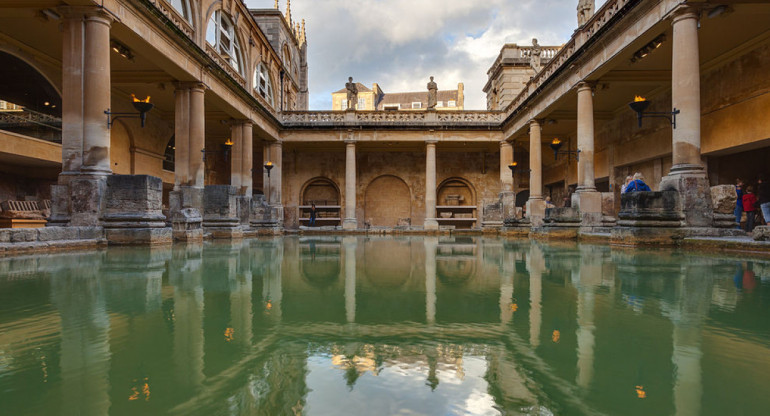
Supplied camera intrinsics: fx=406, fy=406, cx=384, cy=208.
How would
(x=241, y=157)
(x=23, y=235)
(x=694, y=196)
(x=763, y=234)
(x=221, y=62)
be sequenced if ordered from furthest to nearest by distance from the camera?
(x=241, y=157) → (x=221, y=62) → (x=694, y=196) → (x=23, y=235) → (x=763, y=234)

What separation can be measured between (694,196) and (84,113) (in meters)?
12.4

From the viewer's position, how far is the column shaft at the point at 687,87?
8422 millimetres

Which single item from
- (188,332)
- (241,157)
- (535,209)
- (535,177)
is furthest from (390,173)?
(188,332)

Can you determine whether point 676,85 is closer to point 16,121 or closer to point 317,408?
point 317,408

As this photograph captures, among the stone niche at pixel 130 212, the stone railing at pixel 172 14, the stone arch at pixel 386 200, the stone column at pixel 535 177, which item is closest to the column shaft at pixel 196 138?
the stone railing at pixel 172 14

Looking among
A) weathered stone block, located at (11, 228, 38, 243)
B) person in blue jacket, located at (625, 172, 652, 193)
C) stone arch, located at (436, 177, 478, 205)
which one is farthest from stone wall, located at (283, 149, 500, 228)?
weathered stone block, located at (11, 228, 38, 243)

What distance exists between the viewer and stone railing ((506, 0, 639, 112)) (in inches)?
434

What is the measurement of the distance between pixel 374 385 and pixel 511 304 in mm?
1661

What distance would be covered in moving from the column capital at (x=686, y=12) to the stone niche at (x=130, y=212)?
11703 mm

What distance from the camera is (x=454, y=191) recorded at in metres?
28.1

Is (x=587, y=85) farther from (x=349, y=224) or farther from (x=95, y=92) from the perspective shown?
(x=95, y=92)

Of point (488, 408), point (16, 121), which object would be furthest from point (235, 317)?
point (16, 121)

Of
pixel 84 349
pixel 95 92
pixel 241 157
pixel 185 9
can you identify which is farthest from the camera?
pixel 241 157

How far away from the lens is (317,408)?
125 cm
